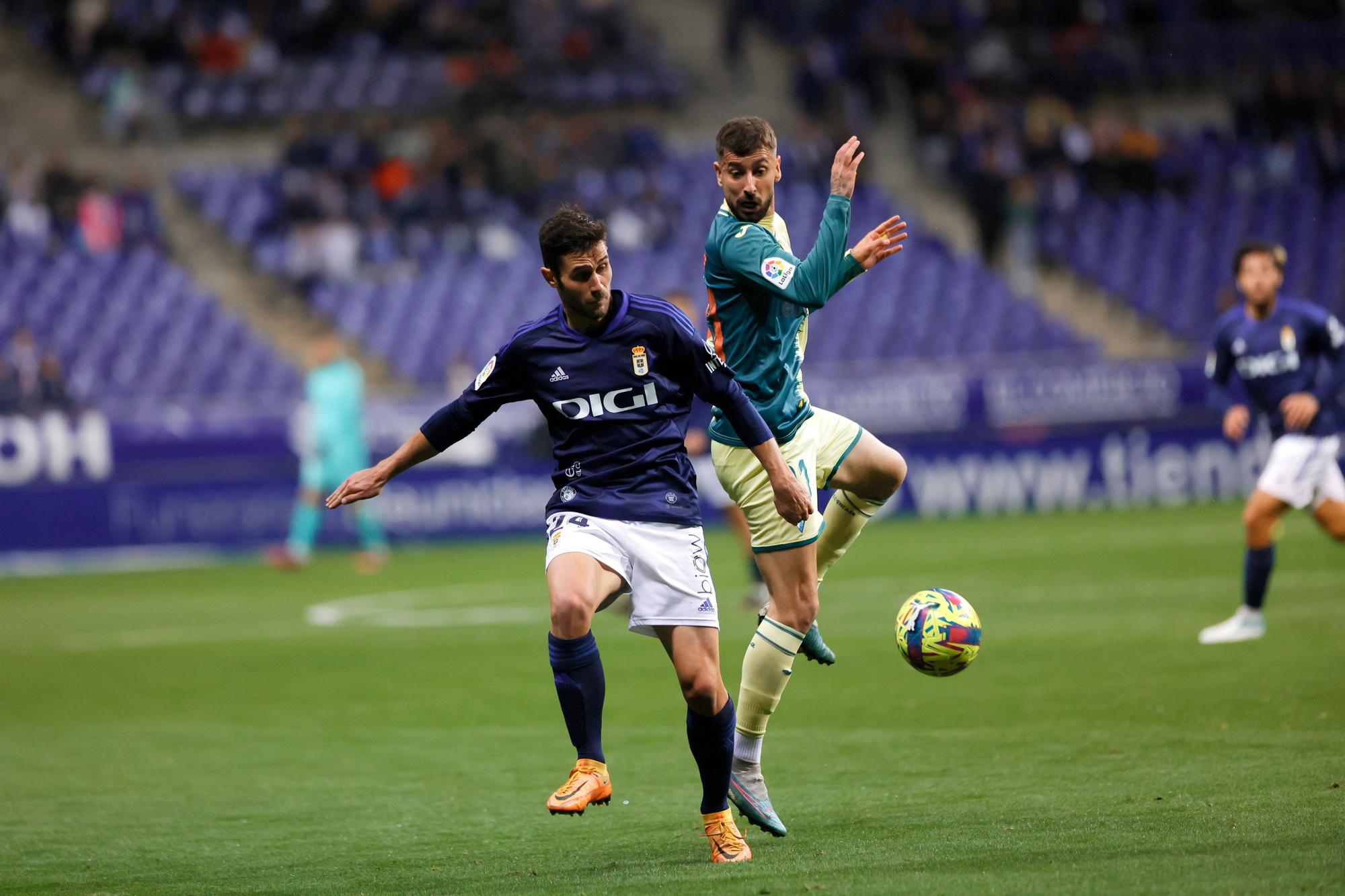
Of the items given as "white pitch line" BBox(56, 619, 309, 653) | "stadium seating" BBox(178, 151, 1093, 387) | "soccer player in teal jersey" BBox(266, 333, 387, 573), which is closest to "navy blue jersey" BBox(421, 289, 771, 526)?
"white pitch line" BBox(56, 619, 309, 653)

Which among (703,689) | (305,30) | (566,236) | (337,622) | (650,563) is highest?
(305,30)

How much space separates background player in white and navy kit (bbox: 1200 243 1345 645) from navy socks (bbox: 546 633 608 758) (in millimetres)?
5694

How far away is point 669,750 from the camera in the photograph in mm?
7785

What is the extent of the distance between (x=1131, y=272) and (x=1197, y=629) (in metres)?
16.7

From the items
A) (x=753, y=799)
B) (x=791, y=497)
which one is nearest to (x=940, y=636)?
(x=753, y=799)

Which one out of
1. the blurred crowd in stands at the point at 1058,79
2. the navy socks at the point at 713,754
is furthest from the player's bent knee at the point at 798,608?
the blurred crowd in stands at the point at 1058,79

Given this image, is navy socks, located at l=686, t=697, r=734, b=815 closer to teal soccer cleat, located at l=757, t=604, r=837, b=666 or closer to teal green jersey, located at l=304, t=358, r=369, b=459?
teal soccer cleat, located at l=757, t=604, r=837, b=666

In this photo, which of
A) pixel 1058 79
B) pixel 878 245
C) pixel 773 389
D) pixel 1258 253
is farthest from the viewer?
pixel 1058 79

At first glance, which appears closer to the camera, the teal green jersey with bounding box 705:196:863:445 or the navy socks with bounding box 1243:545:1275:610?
the teal green jersey with bounding box 705:196:863:445

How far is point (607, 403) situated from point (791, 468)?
3.32 feet

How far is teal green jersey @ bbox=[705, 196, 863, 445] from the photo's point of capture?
5.76 meters

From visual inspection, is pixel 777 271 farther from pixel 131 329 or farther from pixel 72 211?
pixel 72 211

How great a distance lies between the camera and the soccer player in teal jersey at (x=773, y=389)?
5.78 m

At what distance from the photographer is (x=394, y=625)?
13.0 metres
